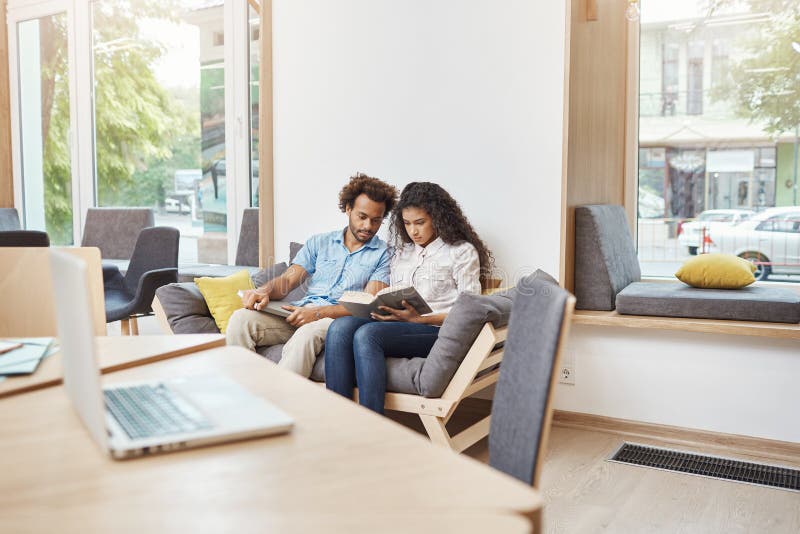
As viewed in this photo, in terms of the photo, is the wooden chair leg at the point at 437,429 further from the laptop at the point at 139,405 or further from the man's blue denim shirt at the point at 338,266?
the laptop at the point at 139,405

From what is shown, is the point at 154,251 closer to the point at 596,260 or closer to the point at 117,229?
the point at 117,229

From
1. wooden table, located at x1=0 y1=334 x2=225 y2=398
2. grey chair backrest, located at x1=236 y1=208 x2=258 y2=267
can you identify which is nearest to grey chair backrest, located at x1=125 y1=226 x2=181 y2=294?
grey chair backrest, located at x1=236 y1=208 x2=258 y2=267

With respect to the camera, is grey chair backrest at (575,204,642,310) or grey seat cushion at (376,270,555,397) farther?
grey chair backrest at (575,204,642,310)

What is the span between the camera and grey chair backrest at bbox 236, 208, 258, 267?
203 inches

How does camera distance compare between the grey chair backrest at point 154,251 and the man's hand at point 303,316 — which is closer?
the man's hand at point 303,316

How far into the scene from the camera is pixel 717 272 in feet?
10.7

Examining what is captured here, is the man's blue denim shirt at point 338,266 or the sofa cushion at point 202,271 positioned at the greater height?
the man's blue denim shirt at point 338,266

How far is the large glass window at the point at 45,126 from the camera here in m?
6.73

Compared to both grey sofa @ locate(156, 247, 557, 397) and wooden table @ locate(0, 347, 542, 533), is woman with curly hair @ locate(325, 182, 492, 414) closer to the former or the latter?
grey sofa @ locate(156, 247, 557, 397)

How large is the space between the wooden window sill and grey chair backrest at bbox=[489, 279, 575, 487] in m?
1.85

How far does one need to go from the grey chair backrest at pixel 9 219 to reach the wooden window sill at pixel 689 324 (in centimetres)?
524

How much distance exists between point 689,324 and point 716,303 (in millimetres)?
147

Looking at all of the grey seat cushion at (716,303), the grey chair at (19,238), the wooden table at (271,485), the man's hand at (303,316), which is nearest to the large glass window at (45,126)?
the grey chair at (19,238)

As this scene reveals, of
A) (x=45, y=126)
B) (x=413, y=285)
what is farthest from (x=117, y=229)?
(x=413, y=285)
